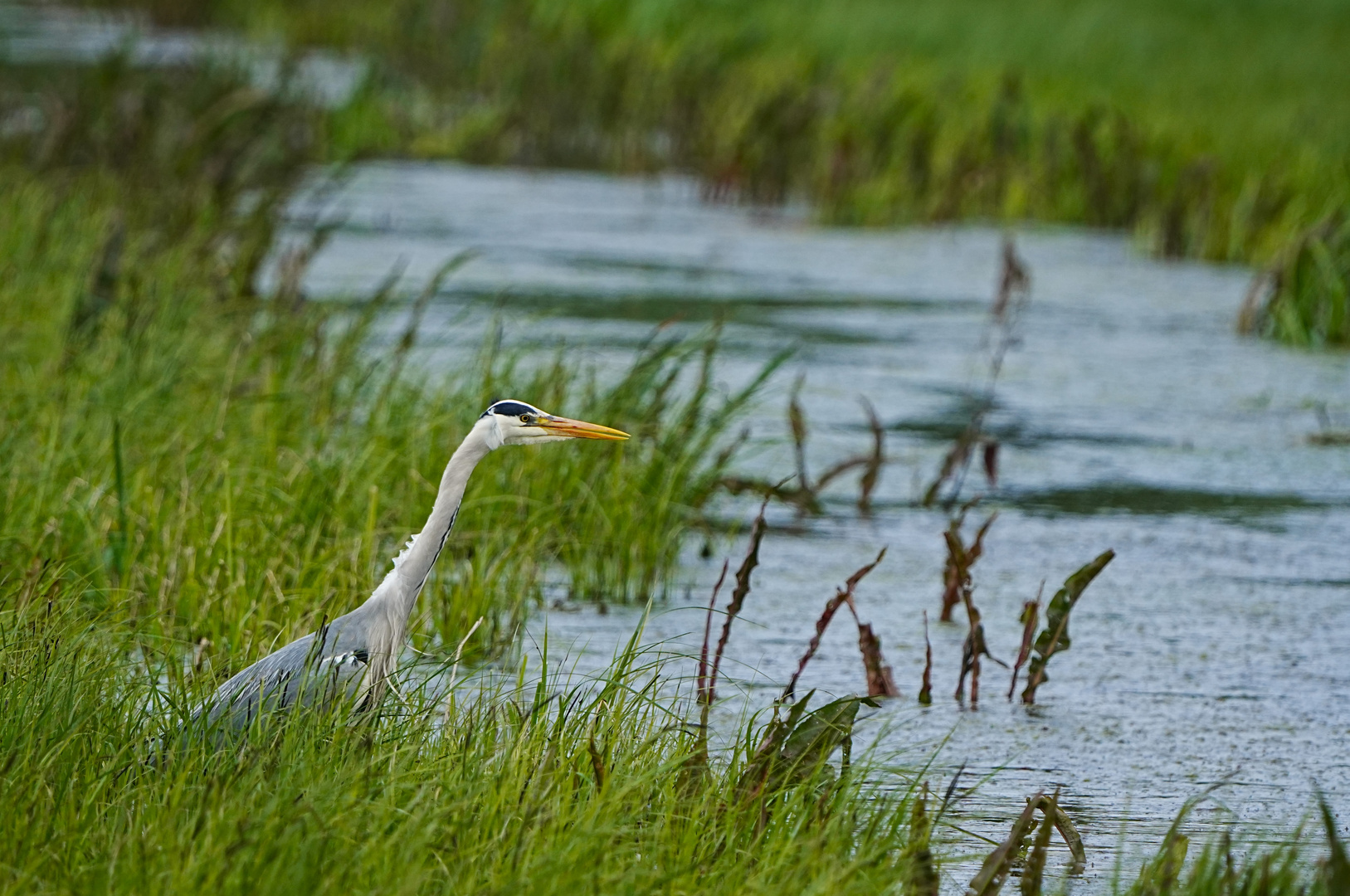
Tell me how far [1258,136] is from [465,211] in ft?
16.1

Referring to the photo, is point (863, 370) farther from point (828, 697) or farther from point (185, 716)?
point (185, 716)

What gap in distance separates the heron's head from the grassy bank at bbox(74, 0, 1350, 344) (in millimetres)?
5705

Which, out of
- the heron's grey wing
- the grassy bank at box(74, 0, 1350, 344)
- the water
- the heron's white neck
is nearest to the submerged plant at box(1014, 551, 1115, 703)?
the heron's white neck

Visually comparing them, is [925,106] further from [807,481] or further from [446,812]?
[446,812]

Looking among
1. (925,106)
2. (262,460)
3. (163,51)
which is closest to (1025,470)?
(262,460)

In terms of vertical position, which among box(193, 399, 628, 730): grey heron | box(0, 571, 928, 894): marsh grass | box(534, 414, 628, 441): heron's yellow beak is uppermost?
box(534, 414, 628, 441): heron's yellow beak

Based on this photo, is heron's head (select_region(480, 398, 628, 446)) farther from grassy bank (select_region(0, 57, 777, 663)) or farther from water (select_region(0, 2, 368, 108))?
water (select_region(0, 2, 368, 108))

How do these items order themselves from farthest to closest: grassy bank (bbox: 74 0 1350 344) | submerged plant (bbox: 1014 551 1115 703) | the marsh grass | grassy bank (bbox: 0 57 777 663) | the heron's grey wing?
1. grassy bank (bbox: 74 0 1350 344)
2. grassy bank (bbox: 0 57 777 663)
3. submerged plant (bbox: 1014 551 1115 703)
4. the heron's grey wing
5. the marsh grass

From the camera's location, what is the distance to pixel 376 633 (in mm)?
3309

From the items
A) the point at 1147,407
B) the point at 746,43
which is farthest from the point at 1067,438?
the point at 746,43

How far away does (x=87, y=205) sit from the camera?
8562 mm

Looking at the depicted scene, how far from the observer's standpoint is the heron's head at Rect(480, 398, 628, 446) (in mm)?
3369

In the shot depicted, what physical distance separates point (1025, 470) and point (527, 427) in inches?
148

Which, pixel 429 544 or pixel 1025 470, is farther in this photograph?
pixel 1025 470
